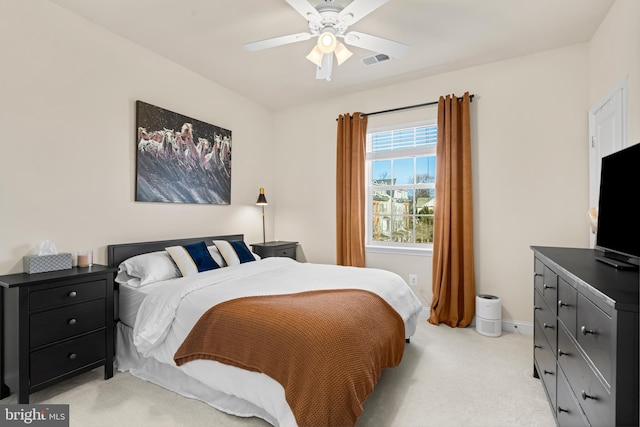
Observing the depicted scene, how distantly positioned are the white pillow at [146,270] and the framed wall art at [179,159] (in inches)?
24.5

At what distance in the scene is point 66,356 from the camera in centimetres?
212

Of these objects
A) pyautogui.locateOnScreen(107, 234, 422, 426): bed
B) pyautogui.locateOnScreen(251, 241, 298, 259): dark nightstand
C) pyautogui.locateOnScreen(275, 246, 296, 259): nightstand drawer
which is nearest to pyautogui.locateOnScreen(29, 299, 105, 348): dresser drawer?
pyautogui.locateOnScreen(107, 234, 422, 426): bed

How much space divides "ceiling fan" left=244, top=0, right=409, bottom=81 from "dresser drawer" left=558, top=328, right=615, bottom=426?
6.78ft

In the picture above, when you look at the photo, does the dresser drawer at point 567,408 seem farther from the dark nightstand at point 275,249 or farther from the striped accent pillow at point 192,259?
the dark nightstand at point 275,249

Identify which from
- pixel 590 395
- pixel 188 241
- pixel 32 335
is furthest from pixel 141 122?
pixel 590 395

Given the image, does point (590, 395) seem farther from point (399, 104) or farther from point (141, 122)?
point (141, 122)

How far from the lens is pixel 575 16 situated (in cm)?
256

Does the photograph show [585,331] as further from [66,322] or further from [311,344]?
[66,322]

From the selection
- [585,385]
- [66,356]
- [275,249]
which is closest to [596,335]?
[585,385]

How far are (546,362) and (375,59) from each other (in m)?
2.89

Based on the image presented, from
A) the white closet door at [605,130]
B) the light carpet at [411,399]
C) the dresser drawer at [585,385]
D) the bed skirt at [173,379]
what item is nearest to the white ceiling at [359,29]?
the white closet door at [605,130]

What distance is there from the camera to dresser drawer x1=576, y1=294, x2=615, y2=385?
1.01 metres

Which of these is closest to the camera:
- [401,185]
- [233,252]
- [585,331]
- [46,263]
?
[585,331]

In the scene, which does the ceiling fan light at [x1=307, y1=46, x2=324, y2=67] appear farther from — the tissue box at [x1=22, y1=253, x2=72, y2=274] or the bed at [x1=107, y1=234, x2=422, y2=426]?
the tissue box at [x1=22, y1=253, x2=72, y2=274]
